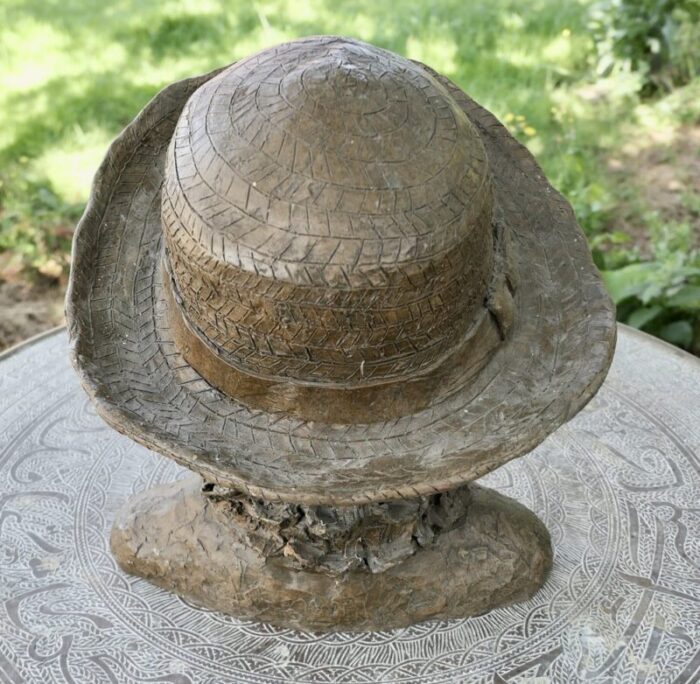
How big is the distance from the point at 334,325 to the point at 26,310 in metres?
2.60

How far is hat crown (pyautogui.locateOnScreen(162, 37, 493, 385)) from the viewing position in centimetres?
146

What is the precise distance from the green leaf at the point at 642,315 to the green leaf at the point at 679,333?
86 millimetres

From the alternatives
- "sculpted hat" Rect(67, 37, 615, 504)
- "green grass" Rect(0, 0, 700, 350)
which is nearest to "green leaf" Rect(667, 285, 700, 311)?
"green grass" Rect(0, 0, 700, 350)

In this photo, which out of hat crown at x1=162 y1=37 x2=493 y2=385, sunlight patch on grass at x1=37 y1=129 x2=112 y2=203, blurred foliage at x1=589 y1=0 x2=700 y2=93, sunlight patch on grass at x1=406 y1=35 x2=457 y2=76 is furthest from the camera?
sunlight patch on grass at x1=406 y1=35 x2=457 y2=76

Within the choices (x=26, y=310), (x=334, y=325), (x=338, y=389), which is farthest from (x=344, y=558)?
(x=26, y=310)

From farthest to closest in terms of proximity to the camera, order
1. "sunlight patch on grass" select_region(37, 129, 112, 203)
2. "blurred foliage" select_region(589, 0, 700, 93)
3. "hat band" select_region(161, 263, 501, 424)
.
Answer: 1. "blurred foliage" select_region(589, 0, 700, 93)
2. "sunlight patch on grass" select_region(37, 129, 112, 203)
3. "hat band" select_region(161, 263, 501, 424)

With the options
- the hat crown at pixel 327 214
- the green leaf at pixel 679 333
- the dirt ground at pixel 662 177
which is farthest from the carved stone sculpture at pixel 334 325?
the dirt ground at pixel 662 177

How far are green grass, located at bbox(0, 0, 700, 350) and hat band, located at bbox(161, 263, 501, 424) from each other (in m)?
2.42

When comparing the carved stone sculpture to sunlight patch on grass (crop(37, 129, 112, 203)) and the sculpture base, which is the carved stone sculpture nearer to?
the sculpture base

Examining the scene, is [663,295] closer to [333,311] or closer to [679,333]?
[679,333]

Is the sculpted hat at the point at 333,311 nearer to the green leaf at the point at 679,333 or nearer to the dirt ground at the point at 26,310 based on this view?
the green leaf at the point at 679,333

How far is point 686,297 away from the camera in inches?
128

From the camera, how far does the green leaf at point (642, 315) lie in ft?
10.8

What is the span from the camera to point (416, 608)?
200cm
